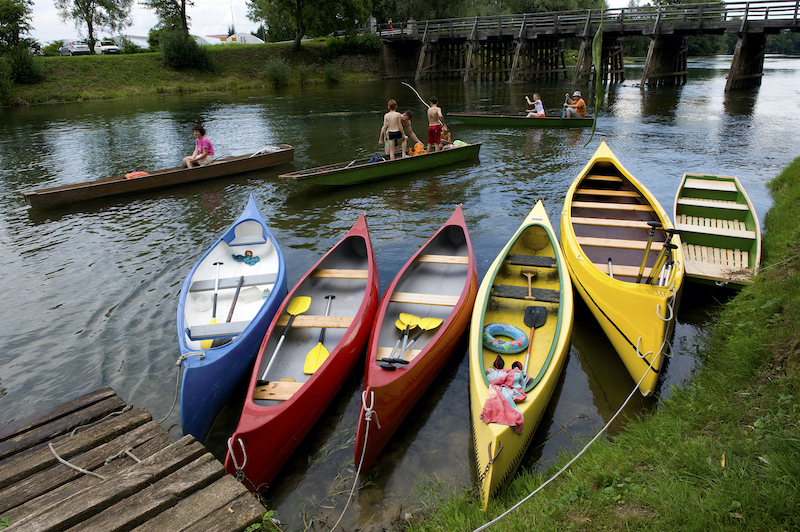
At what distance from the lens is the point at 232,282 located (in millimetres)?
7473

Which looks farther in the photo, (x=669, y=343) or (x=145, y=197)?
(x=145, y=197)

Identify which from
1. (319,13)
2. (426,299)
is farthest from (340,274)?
(319,13)

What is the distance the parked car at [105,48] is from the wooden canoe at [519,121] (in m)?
40.0

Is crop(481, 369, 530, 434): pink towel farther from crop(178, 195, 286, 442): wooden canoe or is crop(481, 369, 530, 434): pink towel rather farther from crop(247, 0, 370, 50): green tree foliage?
crop(247, 0, 370, 50): green tree foliage

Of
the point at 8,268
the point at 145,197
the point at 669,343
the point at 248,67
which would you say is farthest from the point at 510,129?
the point at 248,67

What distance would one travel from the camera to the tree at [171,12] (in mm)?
44688

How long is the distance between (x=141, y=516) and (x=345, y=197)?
1015 centimetres

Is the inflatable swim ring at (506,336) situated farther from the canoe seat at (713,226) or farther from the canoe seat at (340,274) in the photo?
the canoe seat at (713,226)

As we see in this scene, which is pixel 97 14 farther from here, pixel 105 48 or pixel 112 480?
pixel 112 480

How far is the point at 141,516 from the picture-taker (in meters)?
3.40

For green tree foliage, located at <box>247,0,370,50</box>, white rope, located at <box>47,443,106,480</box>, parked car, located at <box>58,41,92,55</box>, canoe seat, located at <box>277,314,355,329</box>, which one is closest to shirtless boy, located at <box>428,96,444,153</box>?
canoe seat, located at <box>277,314,355,329</box>

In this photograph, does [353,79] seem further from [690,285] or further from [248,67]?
[690,285]

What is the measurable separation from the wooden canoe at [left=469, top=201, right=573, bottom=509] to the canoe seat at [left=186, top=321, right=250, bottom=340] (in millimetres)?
2905

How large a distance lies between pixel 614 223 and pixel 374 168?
22.5ft
